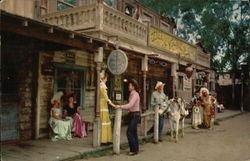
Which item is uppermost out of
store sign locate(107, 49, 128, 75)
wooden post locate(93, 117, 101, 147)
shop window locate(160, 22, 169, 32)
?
shop window locate(160, 22, 169, 32)

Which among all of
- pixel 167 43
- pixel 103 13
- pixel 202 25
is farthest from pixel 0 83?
pixel 202 25

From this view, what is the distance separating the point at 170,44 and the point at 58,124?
7.83 meters

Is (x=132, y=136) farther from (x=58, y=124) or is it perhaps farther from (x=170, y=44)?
(x=170, y=44)

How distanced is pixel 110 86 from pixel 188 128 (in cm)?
415

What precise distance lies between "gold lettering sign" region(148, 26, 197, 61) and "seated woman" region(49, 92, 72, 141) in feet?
17.4

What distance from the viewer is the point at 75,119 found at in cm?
1080

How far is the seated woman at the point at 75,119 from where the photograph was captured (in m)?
10.8

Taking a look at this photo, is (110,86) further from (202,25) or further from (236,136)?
(202,25)

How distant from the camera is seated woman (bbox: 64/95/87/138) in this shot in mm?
10805

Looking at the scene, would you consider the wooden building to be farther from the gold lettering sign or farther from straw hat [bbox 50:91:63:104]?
straw hat [bbox 50:91:63:104]

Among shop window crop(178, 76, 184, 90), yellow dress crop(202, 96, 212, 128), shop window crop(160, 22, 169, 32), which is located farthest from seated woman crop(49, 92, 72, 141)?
shop window crop(178, 76, 184, 90)

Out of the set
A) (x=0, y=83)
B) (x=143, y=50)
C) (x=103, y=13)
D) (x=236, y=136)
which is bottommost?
(x=236, y=136)

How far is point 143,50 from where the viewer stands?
1312 cm

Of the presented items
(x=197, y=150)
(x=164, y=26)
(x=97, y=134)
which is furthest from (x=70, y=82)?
(x=164, y=26)
